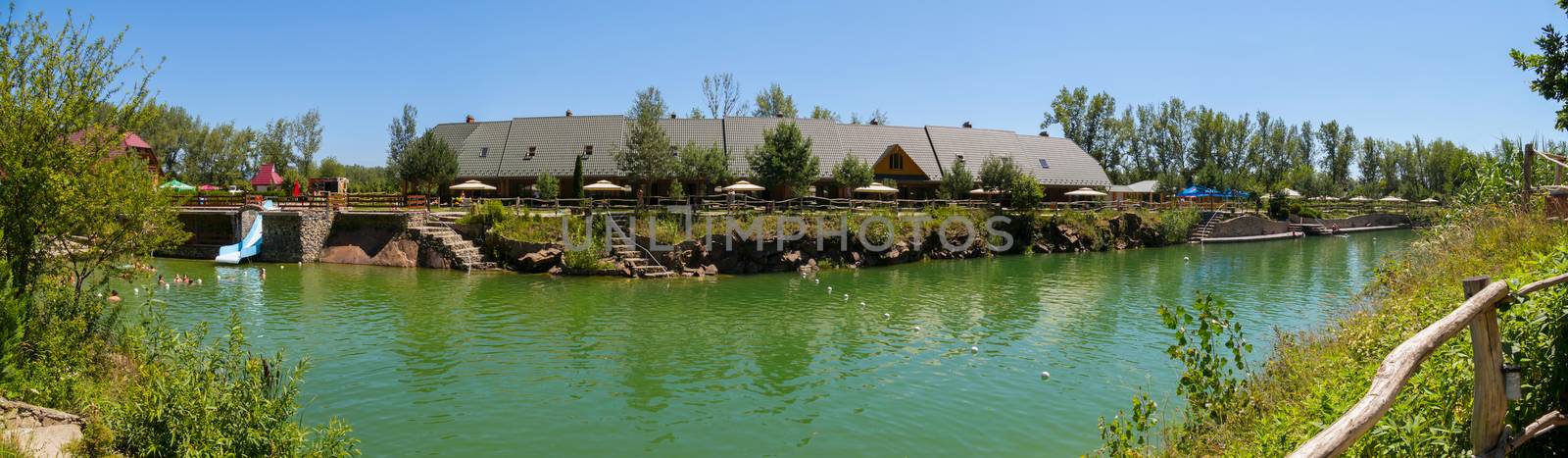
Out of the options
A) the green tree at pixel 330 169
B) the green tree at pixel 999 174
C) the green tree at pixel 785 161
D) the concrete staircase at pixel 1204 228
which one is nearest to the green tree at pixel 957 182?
the green tree at pixel 999 174

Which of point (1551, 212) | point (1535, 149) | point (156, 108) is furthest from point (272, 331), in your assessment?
point (1535, 149)

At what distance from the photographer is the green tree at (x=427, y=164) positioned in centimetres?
4169

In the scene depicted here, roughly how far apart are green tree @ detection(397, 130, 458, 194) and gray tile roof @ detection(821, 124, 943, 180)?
2337 centimetres

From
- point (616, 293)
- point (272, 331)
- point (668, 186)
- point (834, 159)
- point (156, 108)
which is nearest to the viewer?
point (156, 108)

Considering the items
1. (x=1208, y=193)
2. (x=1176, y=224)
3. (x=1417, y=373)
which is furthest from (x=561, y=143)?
(x=1208, y=193)

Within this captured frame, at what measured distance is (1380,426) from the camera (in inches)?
216

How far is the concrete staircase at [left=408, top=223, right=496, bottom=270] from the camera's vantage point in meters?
33.5

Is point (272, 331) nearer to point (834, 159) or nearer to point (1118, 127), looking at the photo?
point (834, 159)

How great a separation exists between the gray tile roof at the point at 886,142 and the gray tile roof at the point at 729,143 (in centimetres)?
7

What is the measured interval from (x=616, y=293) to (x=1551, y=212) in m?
22.9

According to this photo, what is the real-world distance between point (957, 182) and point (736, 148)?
46.8ft

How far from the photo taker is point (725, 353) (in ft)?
58.4

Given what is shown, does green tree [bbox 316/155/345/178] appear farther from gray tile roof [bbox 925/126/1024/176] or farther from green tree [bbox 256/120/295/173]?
gray tile roof [bbox 925/126/1024/176]

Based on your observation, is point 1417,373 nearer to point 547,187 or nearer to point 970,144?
point 547,187
